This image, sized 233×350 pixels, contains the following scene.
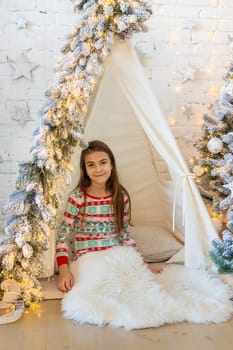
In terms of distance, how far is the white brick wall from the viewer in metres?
2.94

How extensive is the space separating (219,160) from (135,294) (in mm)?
920

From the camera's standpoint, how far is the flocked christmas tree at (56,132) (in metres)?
2.09

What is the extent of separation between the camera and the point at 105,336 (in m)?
1.86

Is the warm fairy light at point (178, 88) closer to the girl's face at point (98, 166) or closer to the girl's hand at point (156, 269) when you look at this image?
the girl's face at point (98, 166)

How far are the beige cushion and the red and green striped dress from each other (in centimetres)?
20

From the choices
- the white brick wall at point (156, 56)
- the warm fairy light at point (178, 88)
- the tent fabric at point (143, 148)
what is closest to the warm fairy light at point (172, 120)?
the white brick wall at point (156, 56)

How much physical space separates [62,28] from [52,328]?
1.93 metres

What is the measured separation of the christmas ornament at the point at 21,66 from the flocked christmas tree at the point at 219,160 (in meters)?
1.20

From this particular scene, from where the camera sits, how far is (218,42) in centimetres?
311

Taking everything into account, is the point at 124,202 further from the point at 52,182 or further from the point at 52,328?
the point at 52,328

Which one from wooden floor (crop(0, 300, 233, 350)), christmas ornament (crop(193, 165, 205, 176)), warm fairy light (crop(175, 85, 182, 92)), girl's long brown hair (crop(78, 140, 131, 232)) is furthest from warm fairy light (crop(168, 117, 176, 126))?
wooden floor (crop(0, 300, 233, 350))

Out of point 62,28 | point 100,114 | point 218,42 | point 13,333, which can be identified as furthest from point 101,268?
point 218,42

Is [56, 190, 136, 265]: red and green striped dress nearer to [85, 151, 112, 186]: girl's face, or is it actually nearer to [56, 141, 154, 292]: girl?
[56, 141, 154, 292]: girl

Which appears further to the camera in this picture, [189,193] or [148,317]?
[189,193]
